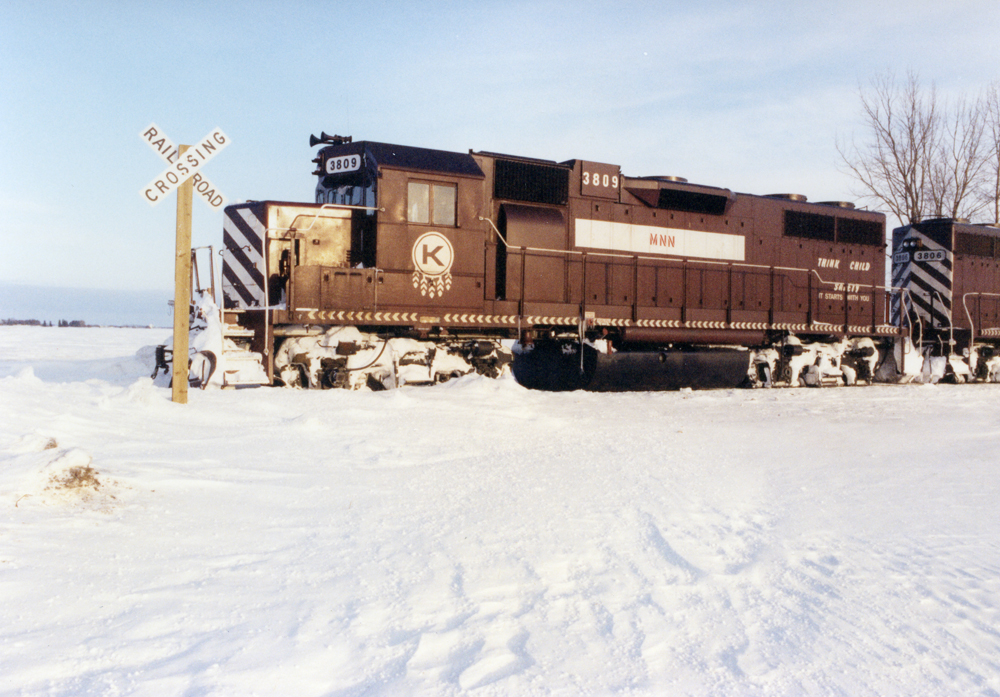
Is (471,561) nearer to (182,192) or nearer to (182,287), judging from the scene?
(182,287)

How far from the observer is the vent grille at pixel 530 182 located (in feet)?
33.7

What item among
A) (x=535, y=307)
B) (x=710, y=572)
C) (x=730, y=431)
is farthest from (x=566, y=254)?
(x=710, y=572)

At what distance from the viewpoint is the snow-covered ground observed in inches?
91.0

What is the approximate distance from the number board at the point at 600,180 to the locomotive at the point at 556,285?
22mm

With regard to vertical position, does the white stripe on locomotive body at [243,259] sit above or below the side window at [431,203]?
below

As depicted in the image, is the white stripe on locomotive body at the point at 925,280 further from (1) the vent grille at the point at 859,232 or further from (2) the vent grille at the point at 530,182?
(2) the vent grille at the point at 530,182

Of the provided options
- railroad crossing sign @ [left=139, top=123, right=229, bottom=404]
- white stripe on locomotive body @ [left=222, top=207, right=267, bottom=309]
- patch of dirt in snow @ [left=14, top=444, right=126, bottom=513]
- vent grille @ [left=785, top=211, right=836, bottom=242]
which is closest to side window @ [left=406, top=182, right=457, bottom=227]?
white stripe on locomotive body @ [left=222, top=207, right=267, bottom=309]

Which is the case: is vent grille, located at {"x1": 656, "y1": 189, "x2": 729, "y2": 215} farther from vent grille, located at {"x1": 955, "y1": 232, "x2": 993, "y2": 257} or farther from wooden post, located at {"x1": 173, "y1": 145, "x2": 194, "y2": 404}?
wooden post, located at {"x1": 173, "y1": 145, "x2": 194, "y2": 404}

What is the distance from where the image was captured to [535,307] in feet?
33.9

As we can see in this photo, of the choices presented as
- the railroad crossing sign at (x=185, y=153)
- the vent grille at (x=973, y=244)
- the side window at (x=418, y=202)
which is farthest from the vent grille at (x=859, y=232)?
the railroad crossing sign at (x=185, y=153)

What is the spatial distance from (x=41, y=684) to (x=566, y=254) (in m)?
9.17

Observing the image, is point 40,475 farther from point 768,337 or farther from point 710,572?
point 768,337

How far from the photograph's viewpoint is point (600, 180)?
1107 centimetres

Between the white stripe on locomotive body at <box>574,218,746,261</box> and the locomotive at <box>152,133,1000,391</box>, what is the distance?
0.03 metres
